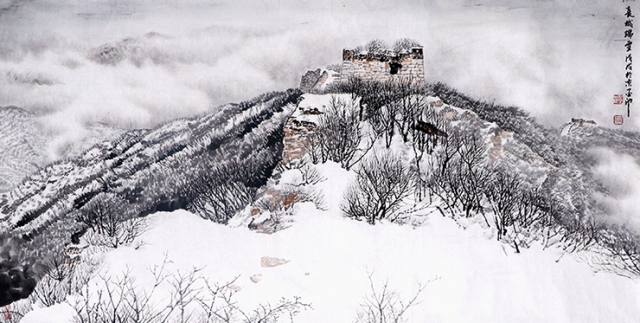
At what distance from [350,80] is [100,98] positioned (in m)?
4.09

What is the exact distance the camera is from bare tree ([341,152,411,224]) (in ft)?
20.0

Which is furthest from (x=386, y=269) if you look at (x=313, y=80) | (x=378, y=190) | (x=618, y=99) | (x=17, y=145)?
(x=17, y=145)

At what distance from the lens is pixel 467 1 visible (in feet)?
21.6

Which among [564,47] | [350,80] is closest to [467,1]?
[564,47]

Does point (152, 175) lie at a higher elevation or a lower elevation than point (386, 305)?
higher

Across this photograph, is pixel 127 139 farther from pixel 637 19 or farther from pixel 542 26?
pixel 637 19

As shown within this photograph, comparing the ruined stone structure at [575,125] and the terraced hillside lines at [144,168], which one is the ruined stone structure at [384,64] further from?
the ruined stone structure at [575,125]

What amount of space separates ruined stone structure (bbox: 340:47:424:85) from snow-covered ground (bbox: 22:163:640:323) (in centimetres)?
253

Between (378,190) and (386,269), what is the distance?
4.40 feet

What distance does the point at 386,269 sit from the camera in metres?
5.59

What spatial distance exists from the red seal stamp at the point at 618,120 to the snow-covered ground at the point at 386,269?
2.50 meters

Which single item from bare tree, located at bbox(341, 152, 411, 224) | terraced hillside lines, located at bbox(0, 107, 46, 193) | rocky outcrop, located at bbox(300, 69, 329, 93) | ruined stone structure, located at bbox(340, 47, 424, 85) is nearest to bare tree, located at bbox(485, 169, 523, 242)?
bare tree, located at bbox(341, 152, 411, 224)

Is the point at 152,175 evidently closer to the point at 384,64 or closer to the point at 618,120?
the point at 384,64

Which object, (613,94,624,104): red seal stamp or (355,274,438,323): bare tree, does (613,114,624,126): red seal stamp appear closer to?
(613,94,624,104): red seal stamp
